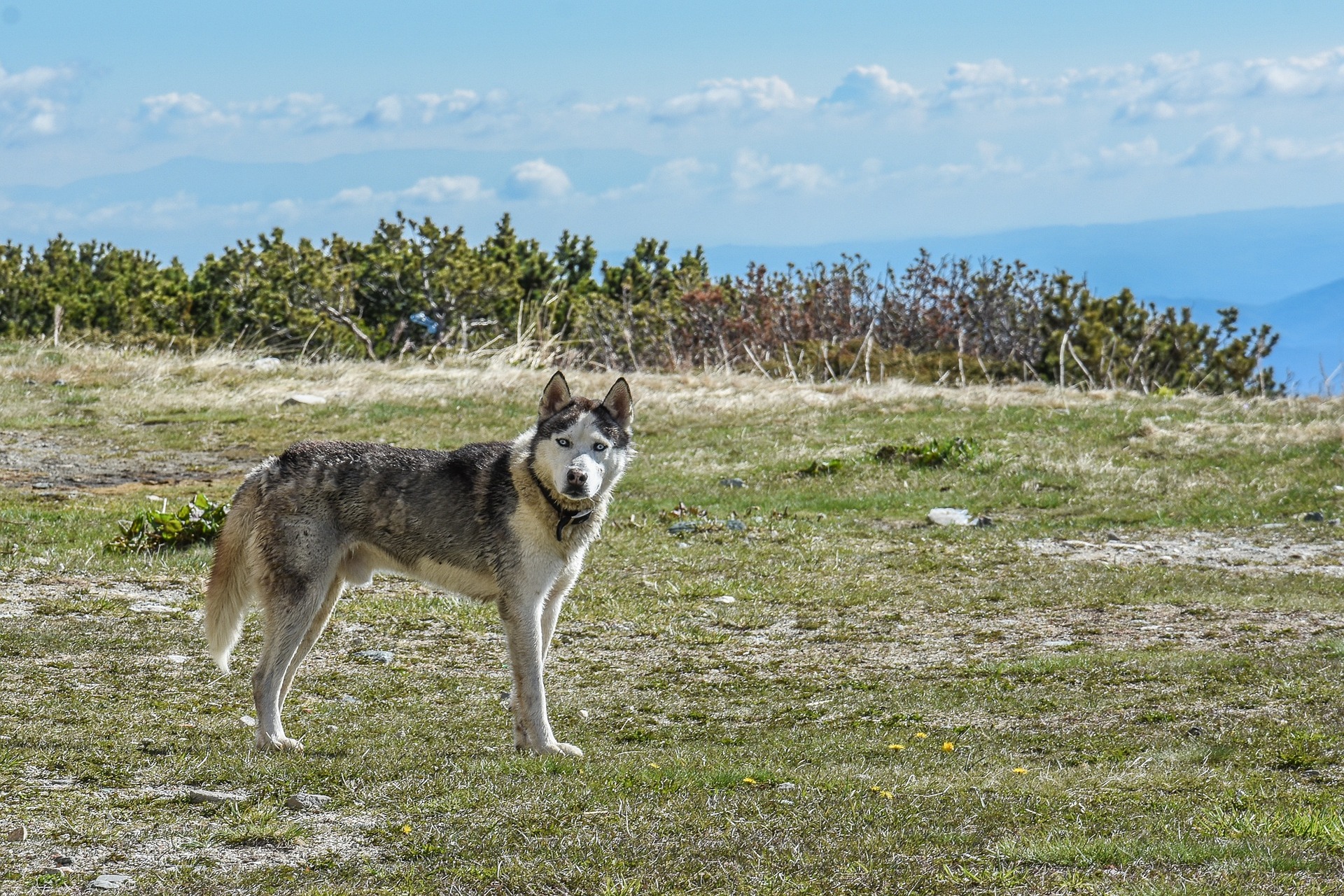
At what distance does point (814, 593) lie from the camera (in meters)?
12.7

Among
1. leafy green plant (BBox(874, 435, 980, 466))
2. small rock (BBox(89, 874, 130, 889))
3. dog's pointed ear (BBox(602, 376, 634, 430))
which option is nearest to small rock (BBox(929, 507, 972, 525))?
leafy green plant (BBox(874, 435, 980, 466))

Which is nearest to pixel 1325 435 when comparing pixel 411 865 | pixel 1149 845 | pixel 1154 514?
pixel 1154 514

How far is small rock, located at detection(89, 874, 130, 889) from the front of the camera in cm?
510

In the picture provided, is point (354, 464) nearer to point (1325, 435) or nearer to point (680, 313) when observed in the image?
point (1325, 435)

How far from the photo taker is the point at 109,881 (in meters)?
5.14

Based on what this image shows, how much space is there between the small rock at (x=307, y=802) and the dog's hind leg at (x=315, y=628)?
1684mm

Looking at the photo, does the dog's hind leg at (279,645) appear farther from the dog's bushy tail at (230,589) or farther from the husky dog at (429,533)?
the dog's bushy tail at (230,589)

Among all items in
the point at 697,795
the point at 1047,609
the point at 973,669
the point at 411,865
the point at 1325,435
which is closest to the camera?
the point at 411,865

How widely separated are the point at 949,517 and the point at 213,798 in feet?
Result: 37.7

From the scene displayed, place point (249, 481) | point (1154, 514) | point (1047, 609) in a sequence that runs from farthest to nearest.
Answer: point (1154, 514) → point (1047, 609) → point (249, 481)

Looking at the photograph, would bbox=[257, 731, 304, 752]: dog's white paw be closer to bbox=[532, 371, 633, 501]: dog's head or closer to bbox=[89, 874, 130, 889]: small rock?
bbox=[532, 371, 633, 501]: dog's head

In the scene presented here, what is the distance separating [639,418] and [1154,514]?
9.85 metres

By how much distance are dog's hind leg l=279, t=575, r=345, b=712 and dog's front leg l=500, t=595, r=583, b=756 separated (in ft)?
3.49

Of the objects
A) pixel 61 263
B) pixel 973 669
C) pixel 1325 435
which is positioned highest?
pixel 61 263
